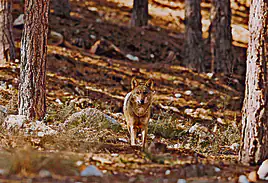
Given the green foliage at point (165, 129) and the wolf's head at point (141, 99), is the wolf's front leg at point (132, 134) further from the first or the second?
the green foliage at point (165, 129)

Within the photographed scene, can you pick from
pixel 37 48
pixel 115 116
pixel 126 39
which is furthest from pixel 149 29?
pixel 37 48

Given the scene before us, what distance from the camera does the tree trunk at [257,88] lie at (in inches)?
270

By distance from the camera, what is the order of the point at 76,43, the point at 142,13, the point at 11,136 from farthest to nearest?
the point at 142,13 < the point at 76,43 < the point at 11,136

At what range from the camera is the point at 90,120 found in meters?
9.53

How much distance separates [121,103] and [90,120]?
301 cm

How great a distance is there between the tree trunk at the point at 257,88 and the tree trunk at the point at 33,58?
4.17 m

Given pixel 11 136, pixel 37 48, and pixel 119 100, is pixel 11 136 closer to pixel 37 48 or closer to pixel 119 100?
pixel 37 48

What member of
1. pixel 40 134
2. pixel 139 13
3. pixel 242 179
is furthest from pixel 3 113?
pixel 139 13

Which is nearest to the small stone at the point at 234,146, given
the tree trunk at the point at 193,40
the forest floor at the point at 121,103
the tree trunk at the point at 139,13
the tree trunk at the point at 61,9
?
the forest floor at the point at 121,103

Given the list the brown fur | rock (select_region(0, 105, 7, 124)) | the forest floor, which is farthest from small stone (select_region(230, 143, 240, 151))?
rock (select_region(0, 105, 7, 124))

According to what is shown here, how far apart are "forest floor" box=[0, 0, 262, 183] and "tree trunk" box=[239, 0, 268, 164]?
414mm

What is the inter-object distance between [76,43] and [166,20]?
7.72m

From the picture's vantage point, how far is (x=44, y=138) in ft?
26.2

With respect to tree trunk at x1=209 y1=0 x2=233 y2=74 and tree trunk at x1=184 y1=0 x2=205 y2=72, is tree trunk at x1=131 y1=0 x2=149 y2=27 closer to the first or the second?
tree trunk at x1=184 y1=0 x2=205 y2=72
